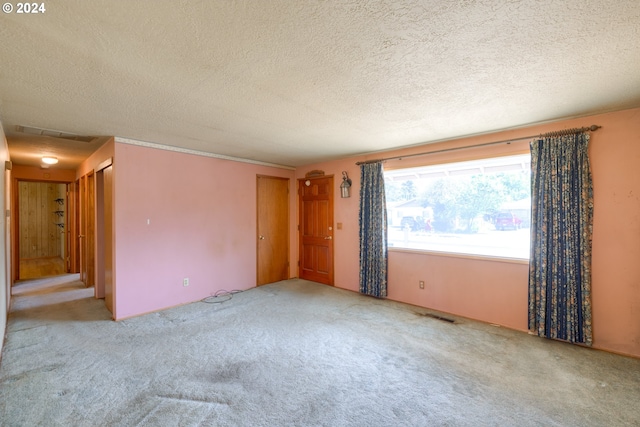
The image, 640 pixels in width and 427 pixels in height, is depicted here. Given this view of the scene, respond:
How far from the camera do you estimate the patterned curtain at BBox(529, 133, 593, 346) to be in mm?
2758

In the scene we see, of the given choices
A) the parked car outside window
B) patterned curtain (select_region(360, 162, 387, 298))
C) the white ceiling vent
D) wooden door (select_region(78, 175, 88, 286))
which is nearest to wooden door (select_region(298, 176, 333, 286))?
patterned curtain (select_region(360, 162, 387, 298))

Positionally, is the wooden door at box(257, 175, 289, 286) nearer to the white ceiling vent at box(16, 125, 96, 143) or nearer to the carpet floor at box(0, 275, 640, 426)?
the carpet floor at box(0, 275, 640, 426)

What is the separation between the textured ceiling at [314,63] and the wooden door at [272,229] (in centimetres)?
234

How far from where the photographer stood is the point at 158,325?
3.30m

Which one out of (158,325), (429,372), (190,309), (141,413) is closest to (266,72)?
(141,413)

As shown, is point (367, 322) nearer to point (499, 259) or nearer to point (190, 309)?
point (499, 259)

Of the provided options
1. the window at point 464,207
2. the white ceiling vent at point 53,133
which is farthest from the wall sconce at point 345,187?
the white ceiling vent at point 53,133

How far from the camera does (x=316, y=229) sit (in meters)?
5.41

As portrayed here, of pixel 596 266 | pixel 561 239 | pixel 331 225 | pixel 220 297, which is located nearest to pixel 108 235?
pixel 220 297

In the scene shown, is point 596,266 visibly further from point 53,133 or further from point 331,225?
point 53,133

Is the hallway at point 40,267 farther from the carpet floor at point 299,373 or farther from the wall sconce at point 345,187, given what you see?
the wall sconce at point 345,187

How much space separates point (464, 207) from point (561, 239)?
→ 1.11 m

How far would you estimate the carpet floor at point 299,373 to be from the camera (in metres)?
1.85

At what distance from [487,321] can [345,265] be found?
7.56 feet
